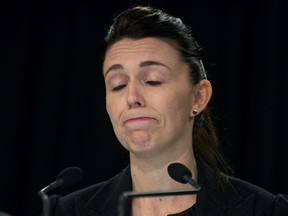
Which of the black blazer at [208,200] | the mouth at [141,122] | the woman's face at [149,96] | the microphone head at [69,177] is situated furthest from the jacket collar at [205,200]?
the microphone head at [69,177]

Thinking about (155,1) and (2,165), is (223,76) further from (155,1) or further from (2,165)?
(2,165)

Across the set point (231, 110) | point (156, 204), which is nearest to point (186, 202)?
point (156, 204)

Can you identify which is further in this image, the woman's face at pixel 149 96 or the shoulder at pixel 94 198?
the shoulder at pixel 94 198

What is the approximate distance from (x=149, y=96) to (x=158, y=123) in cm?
8

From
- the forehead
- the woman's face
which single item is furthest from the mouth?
the forehead

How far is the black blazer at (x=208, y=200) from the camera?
167cm

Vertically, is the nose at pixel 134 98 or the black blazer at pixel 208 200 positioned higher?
the nose at pixel 134 98

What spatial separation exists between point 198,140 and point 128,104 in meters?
0.34

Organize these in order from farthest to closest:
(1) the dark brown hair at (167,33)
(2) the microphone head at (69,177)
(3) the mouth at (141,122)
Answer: (1) the dark brown hair at (167,33) → (3) the mouth at (141,122) → (2) the microphone head at (69,177)

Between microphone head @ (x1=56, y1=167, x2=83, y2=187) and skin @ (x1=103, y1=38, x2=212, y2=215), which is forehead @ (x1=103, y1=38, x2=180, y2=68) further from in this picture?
microphone head @ (x1=56, y1=167, x2=83, y2=187)

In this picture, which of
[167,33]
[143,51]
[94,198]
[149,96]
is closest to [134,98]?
[149,96]

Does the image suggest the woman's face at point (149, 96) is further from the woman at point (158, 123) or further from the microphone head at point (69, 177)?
the microphone head at point (69, 177)

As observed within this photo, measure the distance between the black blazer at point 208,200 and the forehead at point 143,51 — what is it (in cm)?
33

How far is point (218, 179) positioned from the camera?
5.82ft
